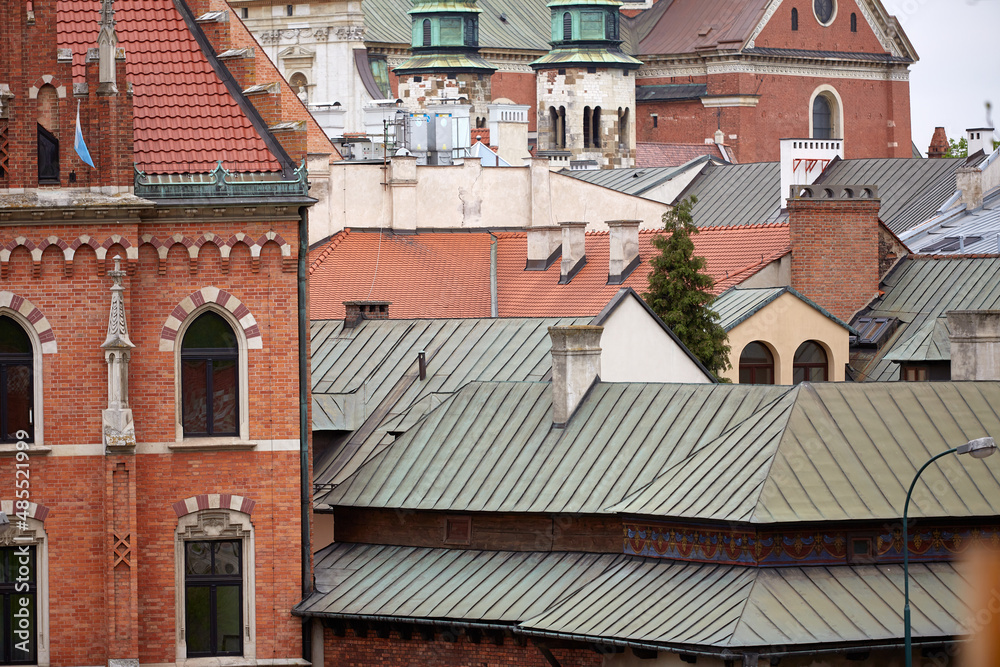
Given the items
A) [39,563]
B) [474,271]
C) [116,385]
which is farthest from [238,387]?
[474,271]

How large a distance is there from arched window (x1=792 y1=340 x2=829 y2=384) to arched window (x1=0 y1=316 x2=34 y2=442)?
23033 millimetres

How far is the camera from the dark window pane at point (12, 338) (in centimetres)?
3791

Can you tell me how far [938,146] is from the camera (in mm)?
132125

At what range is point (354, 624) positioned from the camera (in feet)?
127

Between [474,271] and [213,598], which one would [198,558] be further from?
[474,271]

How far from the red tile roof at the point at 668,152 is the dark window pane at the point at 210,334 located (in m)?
99.8

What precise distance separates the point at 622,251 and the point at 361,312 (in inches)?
788

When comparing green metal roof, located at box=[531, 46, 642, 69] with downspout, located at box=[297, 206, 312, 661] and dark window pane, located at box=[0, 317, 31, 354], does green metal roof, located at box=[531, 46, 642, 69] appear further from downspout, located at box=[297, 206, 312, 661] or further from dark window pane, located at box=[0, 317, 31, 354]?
dark window pane, located at box=[0, 317, 31, 354]

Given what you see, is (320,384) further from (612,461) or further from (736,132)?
(736,132)

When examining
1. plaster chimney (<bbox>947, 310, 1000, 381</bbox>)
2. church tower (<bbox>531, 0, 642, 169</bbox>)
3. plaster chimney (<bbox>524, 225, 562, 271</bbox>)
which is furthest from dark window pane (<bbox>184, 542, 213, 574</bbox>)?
church tower (<bbox>531, 0, 642, 169</bbox>)

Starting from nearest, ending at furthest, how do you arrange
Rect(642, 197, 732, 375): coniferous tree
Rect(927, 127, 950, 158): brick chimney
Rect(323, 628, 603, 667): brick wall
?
Rect(323, 628, 603, 667): brick wall
Rect(642, 197, 732, 375): coniferous tree
Rect(927, 127, 950, 158): brick chimney

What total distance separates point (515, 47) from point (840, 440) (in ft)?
390

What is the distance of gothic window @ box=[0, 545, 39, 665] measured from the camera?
124ft

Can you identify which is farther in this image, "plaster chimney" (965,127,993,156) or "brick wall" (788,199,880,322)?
"plaster chimney" (965,127,993,156)
